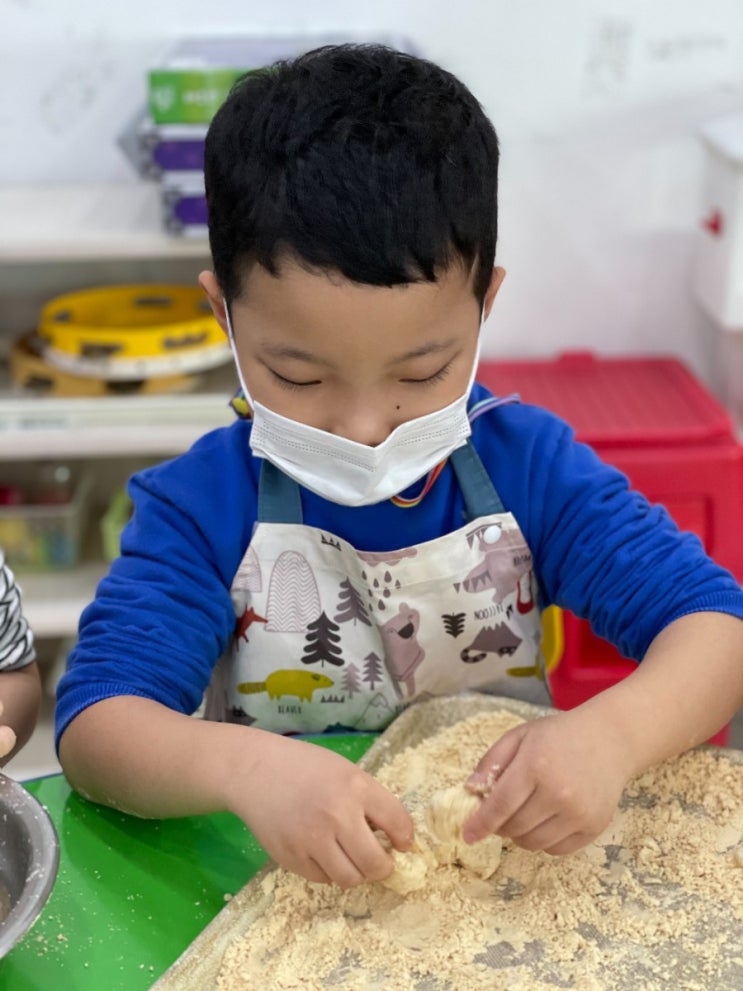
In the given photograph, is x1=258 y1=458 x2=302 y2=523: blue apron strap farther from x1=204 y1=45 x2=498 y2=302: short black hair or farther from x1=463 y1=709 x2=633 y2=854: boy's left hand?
x1=463 y1=709 x2=633 y2=854: boy's left hand

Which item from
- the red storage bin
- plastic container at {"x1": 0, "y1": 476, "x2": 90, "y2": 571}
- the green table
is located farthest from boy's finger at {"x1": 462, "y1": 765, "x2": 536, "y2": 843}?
plastic container at {"x1": 0, "y1": 476, "x2": 90, "y2": 571}

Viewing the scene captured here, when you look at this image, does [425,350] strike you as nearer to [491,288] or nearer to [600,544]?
[491,288]

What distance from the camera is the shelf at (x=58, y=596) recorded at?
182 cm

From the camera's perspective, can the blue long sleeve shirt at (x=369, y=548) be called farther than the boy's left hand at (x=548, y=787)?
Yes

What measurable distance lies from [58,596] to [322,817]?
1.24 meters

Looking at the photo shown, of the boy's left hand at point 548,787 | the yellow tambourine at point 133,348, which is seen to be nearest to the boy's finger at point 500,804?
the boy's left hand at point 548,787

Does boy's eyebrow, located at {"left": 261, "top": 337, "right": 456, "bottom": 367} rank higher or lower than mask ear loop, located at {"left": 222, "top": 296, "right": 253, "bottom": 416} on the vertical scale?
higher

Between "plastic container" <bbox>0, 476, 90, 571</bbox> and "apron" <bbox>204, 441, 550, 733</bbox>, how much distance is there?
0.95 meters

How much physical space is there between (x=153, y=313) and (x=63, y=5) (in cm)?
47

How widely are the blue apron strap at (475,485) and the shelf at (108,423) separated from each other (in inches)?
31.7

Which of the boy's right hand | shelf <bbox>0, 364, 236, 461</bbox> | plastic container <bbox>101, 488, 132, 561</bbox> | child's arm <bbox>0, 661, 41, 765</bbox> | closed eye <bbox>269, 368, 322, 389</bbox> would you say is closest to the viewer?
the boy's right hand

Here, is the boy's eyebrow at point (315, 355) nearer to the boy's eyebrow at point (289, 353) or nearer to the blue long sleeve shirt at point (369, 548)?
the boy's eyebrow at point (289, 353)

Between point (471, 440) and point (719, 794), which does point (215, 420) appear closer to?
point (471, 440)

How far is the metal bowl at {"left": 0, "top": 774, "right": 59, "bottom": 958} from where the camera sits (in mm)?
601
